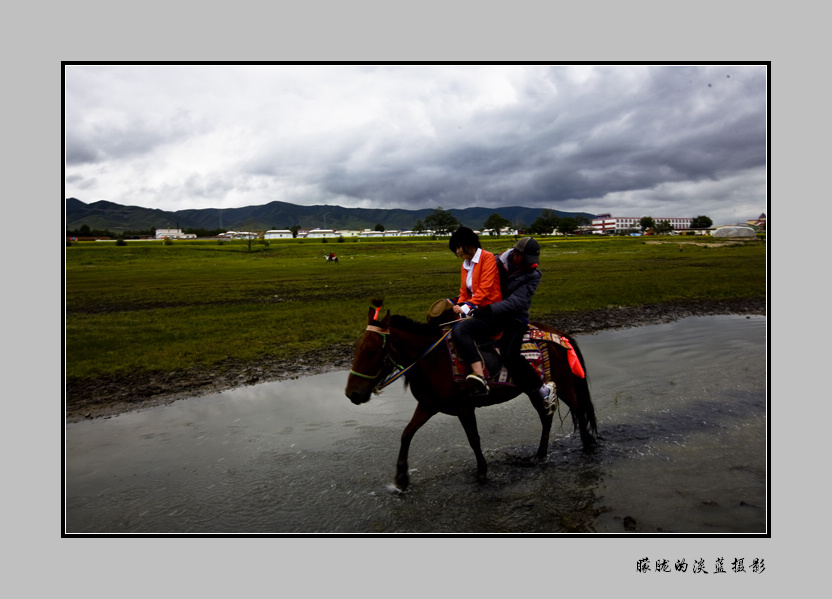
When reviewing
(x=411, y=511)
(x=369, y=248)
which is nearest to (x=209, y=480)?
(x=411, y=511)

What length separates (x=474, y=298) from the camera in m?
6.62

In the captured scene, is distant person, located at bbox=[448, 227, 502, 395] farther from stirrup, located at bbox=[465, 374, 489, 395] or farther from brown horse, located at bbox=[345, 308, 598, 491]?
brown horse, located at bbox=[345, 308, 598, 491]

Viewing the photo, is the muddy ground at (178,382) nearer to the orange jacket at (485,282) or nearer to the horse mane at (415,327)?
the horse mane at (415,327)

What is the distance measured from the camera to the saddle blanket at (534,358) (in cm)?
675

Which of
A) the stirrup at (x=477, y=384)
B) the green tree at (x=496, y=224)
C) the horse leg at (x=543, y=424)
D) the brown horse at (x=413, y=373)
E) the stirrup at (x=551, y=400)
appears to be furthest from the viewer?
the green tree at (x=496, y=224)

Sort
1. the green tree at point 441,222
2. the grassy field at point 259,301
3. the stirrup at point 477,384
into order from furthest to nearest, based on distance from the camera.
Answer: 1. the green tree at point 441,222
2. the grassy field at point 259,301
3. the stirrup at point 477,384

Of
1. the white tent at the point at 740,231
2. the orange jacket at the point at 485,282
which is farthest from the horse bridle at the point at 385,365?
the white tent at the point at 740,231

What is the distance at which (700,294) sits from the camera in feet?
81.5

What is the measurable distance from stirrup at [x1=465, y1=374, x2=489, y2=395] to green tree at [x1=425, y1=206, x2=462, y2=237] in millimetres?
138222

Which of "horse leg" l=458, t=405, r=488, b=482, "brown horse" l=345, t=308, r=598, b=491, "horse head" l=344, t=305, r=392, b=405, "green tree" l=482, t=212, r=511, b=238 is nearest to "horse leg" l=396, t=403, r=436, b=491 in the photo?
"brown horse" l=345, t=308, r=598, b=491

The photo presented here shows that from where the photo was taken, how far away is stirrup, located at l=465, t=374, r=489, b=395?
20.9 ft

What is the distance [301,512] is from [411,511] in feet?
4.99

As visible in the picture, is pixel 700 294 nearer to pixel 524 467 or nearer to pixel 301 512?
pixel 524 467

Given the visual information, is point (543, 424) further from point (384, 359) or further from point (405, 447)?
point (384, 359)
